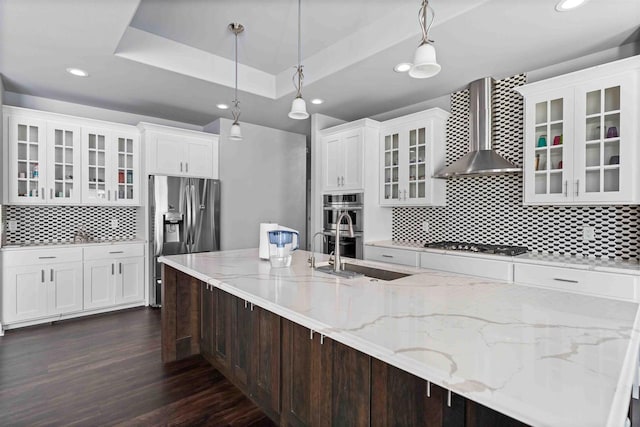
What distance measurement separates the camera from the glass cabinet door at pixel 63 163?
376cm

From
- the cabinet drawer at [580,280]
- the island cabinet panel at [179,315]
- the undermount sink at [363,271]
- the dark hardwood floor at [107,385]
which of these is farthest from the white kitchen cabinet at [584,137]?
the island cabinet panel at [179,315]

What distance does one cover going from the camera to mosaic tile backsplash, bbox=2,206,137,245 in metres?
3.81

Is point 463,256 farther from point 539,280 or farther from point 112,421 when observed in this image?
point 112,421

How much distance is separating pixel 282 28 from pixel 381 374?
289 cm

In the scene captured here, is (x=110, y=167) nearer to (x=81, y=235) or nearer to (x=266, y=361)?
(x=81, y=235)

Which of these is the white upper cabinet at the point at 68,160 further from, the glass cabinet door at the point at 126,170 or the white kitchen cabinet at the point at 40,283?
the white kitchen cabinet at the point at 40,283

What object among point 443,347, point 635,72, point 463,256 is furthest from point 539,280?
point 443,347

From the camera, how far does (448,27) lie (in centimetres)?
242

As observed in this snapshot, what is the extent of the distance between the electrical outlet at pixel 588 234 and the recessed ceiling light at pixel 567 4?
1786 mm

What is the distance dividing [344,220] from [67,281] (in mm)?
3290

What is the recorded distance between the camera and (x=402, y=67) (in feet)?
10.1

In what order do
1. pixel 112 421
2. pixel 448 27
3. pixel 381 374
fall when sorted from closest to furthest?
pixel 381 374
pixel 112 421
pixel 448 27

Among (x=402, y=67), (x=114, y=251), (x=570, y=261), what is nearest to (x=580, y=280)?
(x=570, y=261)

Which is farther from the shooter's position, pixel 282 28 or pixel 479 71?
pixel 479 71
